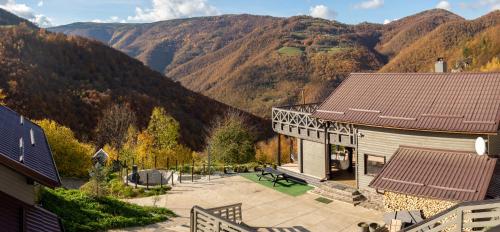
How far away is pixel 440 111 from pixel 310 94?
436 feet

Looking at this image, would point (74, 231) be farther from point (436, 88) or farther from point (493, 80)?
point (493, 80)

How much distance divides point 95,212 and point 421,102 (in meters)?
15.1

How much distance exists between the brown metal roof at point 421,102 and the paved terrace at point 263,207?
4.31 metres

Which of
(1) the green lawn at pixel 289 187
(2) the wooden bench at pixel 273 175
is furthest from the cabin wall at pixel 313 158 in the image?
(2) the wooden bench at pixel 273 175

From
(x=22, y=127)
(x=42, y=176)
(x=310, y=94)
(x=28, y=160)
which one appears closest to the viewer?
(x=42, y=176)

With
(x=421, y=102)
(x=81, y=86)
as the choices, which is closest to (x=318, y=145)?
(x=421, y=102)

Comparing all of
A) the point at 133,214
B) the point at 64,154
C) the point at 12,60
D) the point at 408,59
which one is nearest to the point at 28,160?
the point at 133,214

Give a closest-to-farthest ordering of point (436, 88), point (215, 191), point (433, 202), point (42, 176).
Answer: point (42, 176), point (433, 202), point (436, 88), point (215, 191)

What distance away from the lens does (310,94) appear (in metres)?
150

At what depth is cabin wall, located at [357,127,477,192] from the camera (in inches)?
697

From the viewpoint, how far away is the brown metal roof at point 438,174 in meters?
15.4

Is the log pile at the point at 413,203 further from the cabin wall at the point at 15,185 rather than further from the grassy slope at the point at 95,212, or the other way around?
the cabin wall at the point at 15,185

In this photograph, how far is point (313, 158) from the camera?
80.3 ft

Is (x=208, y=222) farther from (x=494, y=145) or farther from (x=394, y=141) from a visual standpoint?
(x=494, y=145)
